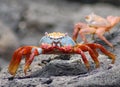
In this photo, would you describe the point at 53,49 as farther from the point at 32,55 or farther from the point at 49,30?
the point at 49,30

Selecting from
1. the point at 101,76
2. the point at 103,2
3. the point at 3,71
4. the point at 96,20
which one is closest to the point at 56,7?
the point at 103,2

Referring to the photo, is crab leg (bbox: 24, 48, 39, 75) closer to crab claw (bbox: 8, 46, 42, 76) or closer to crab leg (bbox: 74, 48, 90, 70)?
crab claw (bbox: 8, 46, 42, 76)

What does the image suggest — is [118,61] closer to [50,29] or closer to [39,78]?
[39,78]

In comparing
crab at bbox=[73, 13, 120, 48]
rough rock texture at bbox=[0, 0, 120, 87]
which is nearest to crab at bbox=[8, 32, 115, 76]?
rough rock texture at bbox=[0, 0, 120, 87]

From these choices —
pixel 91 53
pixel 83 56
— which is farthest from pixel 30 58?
pixel 91 53

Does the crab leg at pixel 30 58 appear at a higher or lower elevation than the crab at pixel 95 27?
lower

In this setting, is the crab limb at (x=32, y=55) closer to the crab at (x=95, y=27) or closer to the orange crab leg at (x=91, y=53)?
the orange crab leg at (x=91, y=53)

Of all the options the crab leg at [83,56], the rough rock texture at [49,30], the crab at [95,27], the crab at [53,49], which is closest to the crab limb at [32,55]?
the crab at [53,49]

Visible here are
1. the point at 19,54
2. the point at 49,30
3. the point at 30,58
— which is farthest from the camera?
the point at 49,30
